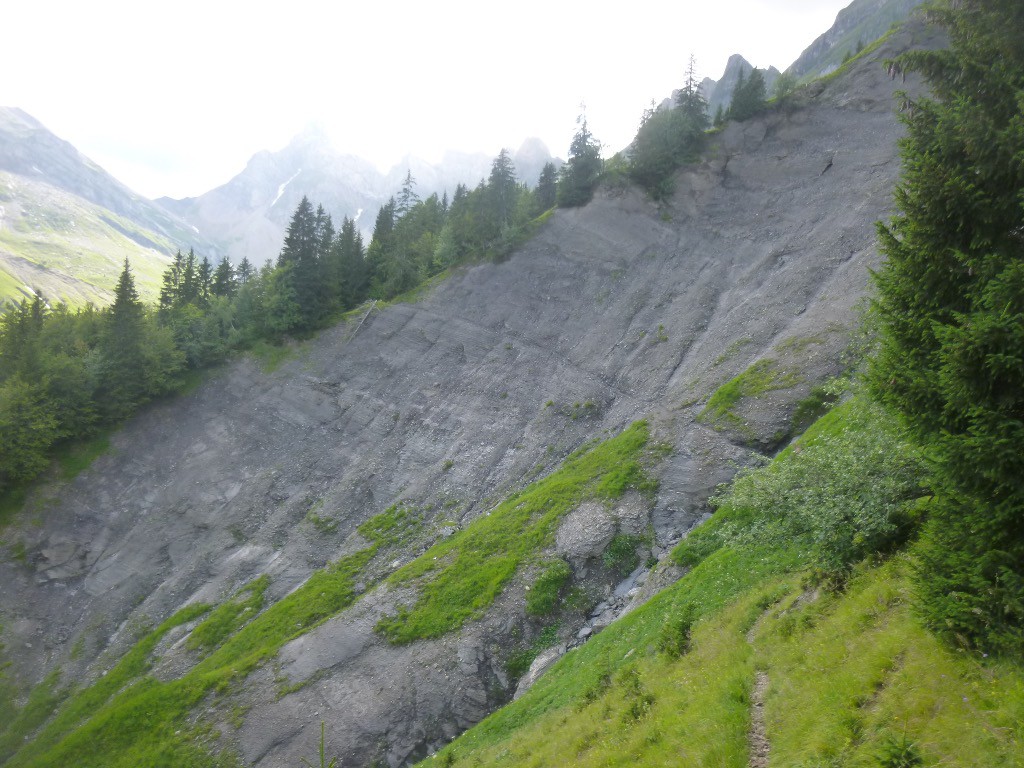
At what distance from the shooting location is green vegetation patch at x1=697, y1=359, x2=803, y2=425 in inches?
1325

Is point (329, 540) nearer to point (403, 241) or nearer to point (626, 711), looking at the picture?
point (626, 711)

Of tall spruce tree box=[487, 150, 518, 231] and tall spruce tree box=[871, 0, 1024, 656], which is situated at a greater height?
tall spruce tree box=[487, 150, 518, 231]

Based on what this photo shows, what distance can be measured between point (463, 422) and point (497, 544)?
16.5 m

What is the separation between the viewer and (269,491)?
1797 inches

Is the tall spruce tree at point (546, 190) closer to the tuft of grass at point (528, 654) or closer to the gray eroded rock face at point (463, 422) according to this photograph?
the gray eroded rock face at point (463, 422)

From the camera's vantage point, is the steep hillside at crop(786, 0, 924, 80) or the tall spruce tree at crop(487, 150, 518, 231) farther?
the steep hillside at crop(786, 0, 924, 80)

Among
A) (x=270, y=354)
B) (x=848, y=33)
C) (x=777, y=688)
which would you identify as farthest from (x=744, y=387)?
(x=848, y=33)

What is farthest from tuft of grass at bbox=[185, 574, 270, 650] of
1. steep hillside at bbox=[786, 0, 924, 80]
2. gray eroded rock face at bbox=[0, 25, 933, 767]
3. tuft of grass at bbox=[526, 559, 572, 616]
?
steep hillside at bbox=[786, 0, 924, 80]

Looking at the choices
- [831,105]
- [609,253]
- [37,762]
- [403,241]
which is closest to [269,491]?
[37,762]

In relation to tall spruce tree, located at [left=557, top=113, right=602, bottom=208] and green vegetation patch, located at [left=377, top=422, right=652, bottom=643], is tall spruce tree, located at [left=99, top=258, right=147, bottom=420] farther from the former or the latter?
tall spruce tree, located at [left=557, top=113, right=602, bottom=208]

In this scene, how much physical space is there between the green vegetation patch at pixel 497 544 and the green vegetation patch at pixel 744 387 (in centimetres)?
473

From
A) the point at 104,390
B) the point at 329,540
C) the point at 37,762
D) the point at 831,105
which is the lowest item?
the point at 37,762

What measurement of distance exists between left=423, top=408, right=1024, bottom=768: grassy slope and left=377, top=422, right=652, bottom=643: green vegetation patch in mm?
8443

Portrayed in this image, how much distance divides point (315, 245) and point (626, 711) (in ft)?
206
